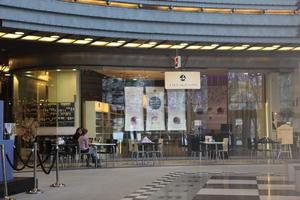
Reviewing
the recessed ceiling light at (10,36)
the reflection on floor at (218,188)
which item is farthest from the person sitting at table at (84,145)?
the reflection on floor at (218,188)

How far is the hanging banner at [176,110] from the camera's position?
2036 centimetres

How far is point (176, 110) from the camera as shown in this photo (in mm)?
20500

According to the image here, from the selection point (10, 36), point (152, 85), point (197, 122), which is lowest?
point (197, 122)

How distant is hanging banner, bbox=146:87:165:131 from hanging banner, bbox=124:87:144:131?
0.28 metres

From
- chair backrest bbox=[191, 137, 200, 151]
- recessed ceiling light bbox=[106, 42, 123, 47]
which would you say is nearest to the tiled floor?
chair backrest bbox=[191, 137, 200, 151]

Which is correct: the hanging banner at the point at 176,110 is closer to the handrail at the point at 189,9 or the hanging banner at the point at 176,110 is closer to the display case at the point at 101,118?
the display case at the point at 101,118

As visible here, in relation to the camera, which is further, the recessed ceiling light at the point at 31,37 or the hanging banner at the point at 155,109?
the hanging banner at the point at 155,109

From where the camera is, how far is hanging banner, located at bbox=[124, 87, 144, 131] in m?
20.0

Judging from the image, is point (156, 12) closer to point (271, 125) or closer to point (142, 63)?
point (142, 63)

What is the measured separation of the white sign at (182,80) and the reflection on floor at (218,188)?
7.11 m

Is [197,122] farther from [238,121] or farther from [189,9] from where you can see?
[189,9]

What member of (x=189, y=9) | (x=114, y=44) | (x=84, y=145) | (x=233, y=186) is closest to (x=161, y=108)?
(x=114, y=44)

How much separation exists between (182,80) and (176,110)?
51.7 inches

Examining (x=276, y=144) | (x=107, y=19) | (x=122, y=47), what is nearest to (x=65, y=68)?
(x=122, y=47)
